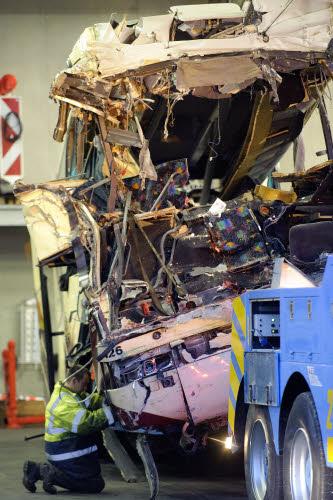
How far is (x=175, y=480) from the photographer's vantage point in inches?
459

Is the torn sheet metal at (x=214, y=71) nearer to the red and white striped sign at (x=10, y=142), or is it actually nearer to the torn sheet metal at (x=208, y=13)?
the torn sheet metal at (x=208, y=13)

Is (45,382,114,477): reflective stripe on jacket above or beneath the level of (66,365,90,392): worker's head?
beneath

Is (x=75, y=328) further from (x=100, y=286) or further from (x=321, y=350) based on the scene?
(x=321, y=350)

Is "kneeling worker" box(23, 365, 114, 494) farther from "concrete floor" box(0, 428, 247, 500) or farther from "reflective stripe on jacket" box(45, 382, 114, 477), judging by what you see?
"concrete floor" box(0, 428, 247, 500)

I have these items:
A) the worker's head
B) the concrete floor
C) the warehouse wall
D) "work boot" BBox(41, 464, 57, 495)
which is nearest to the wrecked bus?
the worker's head

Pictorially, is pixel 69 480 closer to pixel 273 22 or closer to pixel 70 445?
pixel 70 445

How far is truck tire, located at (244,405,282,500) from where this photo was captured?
26.1 feet

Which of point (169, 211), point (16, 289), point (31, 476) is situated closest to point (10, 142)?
point (16, 289)

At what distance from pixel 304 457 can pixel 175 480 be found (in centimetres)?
443

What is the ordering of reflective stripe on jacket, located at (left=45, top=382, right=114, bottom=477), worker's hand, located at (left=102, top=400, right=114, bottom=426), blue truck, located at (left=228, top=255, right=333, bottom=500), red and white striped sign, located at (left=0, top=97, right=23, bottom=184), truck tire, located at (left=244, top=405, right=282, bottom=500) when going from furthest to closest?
red and white striped sign, located at (left=0, top=97, right=23, bottom=184), reflective stripe on jacket, located at (left=45, top=382, right=114, bottom=477), worker's hand, located at (left=102, top=400, right=114, bottom=426), truck tire, located at (left=244, top=405, right=282, bottom=500), blue truck, located at (left=228, top=255, right=333, bottom=500)

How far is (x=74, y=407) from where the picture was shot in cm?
1065

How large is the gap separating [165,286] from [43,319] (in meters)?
3.91

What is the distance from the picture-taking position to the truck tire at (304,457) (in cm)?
679

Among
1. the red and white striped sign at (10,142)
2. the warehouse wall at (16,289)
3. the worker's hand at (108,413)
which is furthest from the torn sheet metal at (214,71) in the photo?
the warehouse wall at (16,289)
